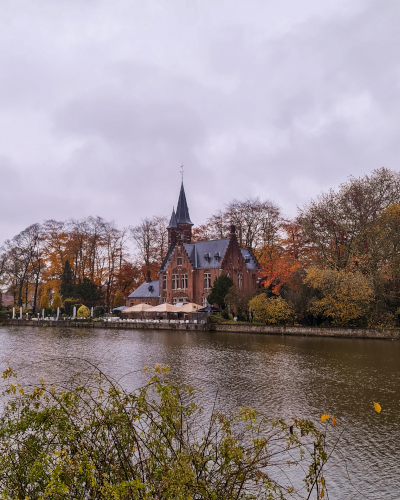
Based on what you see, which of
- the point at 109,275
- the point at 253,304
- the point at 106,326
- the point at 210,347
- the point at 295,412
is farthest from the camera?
the point at 109,275

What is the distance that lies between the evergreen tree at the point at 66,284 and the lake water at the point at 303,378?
30.5m

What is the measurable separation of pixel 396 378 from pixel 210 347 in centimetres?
1099

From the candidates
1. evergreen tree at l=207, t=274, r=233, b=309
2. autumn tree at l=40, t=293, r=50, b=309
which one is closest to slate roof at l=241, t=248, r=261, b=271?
evergreen tree at l=207, t=274, r=233, b=309

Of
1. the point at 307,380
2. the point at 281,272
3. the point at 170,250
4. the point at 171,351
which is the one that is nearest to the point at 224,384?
the point at 307,380

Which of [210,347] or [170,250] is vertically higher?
[170,250]

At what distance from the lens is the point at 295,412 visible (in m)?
10.0

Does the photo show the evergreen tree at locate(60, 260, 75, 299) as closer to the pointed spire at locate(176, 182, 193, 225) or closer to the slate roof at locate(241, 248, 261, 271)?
the pointed spire at locate(176, 182, 193, 225)

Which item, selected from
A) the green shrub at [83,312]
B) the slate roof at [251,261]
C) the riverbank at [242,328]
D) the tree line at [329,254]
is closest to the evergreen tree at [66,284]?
the tree line at [329,254]

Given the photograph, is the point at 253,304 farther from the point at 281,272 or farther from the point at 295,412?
the point at 295,412

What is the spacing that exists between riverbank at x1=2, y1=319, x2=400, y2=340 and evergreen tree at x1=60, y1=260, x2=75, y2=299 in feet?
24.5

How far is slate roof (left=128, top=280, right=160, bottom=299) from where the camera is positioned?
177 ft

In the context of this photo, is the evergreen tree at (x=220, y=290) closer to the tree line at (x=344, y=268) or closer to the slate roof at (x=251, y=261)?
the tree line at (x=344, y=268)

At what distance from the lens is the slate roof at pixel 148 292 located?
54.0m

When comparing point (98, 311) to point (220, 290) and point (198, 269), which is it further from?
point (220, 290)
